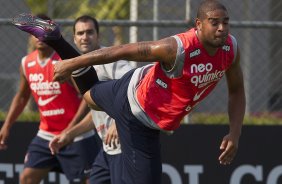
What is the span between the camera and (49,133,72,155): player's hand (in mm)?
8570

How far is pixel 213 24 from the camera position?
6.52 metres

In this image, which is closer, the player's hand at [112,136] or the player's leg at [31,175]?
the player's hand at [112,136]

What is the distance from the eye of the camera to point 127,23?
31.2 ft

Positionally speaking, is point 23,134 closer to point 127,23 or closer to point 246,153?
point 127,23

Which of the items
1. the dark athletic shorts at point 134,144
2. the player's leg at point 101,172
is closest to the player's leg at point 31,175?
the player's leg at point 101,172

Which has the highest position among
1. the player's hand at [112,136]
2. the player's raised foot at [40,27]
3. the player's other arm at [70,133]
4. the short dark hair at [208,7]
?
the short dark hair at [208,7]

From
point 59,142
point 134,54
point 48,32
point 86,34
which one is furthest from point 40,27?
point 59,142

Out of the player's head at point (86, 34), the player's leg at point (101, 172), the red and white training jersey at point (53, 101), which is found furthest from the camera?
the red and white training jersey at point (53, 101)

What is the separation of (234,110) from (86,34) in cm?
182

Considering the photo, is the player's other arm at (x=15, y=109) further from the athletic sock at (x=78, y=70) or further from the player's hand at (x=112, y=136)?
the athletic sock at (x=78, y=70)

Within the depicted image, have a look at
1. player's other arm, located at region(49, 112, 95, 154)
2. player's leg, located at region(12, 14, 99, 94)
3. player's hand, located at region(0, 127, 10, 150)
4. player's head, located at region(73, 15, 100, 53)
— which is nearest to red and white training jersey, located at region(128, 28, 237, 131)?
player's leg, located at region(12, 14, 99, 94)

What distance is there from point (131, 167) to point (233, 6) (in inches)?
190

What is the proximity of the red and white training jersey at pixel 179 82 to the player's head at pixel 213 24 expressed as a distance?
9 centimetres

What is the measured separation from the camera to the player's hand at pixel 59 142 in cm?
857
